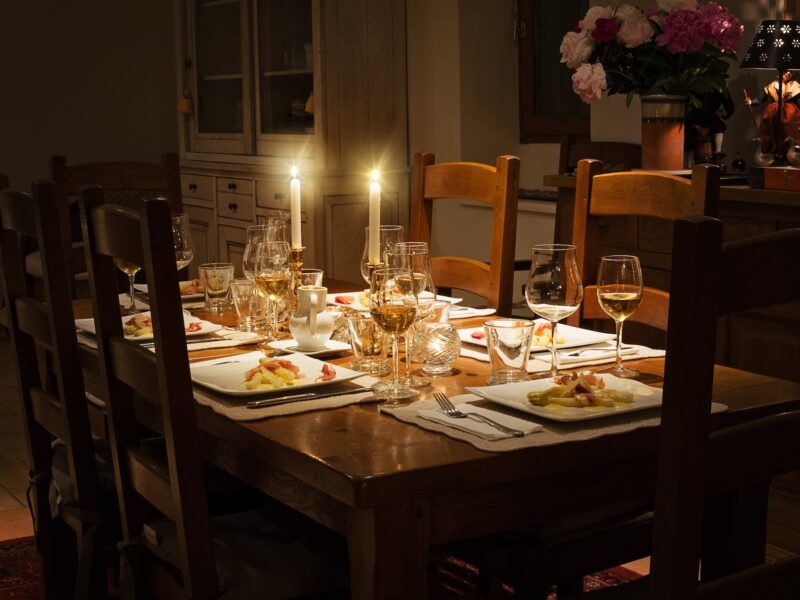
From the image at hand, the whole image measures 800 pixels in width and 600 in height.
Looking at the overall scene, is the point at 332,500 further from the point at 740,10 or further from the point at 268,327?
the point at 740,10

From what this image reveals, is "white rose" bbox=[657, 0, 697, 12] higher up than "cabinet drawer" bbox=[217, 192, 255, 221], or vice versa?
"white rose" bbox=[657, 0, 697, 12]

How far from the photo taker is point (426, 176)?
2900 millimetres

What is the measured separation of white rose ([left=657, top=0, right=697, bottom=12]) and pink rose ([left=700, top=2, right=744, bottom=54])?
30mm

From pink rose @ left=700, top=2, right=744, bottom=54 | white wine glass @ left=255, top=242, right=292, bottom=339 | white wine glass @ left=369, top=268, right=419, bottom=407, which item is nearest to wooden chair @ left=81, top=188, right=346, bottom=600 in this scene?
white wine glass @ left=369, top=268, right=419, bottom=407

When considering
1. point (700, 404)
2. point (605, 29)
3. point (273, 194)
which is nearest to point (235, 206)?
point (273, 194)

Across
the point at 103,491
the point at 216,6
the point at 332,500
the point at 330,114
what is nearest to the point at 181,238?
the point at 103,491

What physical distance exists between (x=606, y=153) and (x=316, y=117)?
1434mm

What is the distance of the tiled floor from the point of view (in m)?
3.06

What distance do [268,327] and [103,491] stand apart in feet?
1.41

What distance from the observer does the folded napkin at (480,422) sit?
1.40 m

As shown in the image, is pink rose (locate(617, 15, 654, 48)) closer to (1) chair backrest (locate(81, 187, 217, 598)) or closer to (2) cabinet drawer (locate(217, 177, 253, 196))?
(1) chair backrest (locate(81, 187, 217, 598))

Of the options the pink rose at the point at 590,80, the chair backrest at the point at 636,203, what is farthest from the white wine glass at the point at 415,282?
the pink rose at the point at 590,80

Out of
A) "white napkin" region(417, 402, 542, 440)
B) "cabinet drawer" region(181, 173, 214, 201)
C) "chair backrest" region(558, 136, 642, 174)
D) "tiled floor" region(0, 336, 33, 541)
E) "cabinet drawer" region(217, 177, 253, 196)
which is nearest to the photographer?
"white napkin" region(417, 402, 542, 440)

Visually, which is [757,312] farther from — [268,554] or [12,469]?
[12,469]
